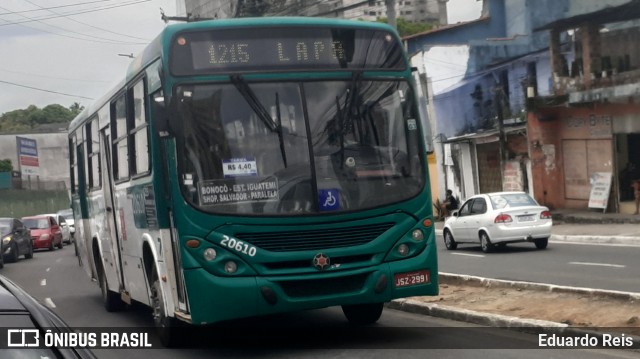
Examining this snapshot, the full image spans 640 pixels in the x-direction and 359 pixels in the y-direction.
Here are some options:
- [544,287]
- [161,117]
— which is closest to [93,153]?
[161,117]

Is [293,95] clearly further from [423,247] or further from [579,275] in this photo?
[579,275]

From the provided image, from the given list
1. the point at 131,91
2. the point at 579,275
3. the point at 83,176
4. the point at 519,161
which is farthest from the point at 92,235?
the point at 519,161

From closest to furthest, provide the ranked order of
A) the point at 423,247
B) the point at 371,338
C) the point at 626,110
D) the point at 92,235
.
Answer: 1. the point at 423,247
2. the point at 371,338
3. the point at 92,235
4. the point at 626,110

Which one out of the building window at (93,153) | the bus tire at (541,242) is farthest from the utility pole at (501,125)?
the building window at (93,153)

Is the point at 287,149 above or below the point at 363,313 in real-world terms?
above

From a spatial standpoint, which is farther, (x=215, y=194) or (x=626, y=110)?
(x=626, y=110)

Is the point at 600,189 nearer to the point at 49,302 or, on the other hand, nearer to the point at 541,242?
the point at 541,242

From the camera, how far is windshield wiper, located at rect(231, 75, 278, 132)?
8751mm

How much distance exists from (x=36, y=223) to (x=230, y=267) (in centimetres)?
3331

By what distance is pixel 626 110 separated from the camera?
95.9 ft

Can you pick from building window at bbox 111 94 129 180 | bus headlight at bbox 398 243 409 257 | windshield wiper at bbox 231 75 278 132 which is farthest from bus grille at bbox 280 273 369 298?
building window at bbox 111 94 129 180

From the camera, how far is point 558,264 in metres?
17.4

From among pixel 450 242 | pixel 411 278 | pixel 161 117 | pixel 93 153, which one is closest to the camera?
pixel 161 117

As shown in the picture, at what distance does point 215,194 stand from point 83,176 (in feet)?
24.7
